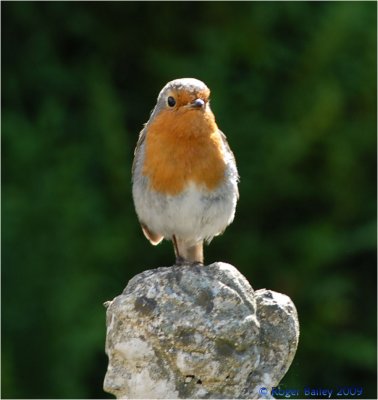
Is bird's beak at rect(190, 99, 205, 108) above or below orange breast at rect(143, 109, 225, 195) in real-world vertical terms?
above

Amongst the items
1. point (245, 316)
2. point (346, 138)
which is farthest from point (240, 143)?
point (245, 316)

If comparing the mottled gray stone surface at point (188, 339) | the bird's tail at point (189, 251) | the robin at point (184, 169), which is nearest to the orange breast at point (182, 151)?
the robin at point (184, 169)

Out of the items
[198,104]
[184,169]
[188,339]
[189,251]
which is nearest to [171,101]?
[198,104]

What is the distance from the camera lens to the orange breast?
677 centimetres

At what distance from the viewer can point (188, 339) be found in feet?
16.9

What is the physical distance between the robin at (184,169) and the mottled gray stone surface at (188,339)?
1532 millimetres

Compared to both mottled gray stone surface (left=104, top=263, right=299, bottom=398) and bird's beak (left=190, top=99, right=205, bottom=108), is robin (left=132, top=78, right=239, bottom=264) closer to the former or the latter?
bird's beak (left=190, top=99, right=205, bottom=108)

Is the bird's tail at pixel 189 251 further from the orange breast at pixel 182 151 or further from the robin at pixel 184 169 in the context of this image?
the orange breast at pixel 182 151

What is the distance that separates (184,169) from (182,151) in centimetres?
11

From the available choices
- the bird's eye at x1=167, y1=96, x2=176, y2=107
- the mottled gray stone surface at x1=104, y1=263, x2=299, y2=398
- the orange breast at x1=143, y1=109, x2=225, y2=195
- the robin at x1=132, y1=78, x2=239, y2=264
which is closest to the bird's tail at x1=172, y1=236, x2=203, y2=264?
the robin at x1=132, y1=78, x2=239, y2=264

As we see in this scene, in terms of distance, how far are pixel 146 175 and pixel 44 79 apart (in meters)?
6.36

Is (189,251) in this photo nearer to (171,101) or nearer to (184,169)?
(184,169)

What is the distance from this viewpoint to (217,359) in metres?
5.16

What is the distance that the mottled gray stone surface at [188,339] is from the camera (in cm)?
517
